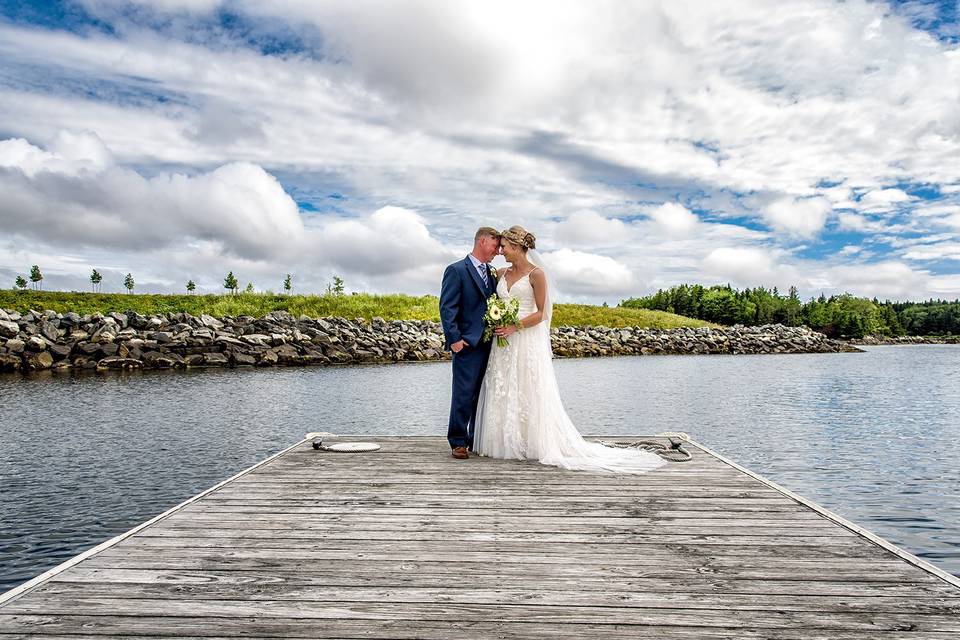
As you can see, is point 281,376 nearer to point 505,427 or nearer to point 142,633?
point 505,427

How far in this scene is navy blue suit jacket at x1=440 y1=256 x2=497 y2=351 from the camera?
7539 mm

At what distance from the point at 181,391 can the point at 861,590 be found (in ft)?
70.3

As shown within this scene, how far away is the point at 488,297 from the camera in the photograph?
7703 millimetres

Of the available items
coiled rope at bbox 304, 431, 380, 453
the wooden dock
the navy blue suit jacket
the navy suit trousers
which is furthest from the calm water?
the navy blue suit jacket

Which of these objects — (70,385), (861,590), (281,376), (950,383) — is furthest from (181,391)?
(950,383)

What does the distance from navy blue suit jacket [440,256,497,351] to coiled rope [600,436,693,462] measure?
2.60 m

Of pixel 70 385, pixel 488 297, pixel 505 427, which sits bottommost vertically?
pixel 70 385

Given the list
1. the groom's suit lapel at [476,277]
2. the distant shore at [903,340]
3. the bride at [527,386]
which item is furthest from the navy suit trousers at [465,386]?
the distant shore at [903,340]

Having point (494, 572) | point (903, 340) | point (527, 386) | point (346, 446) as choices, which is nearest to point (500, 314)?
point (527, 386)

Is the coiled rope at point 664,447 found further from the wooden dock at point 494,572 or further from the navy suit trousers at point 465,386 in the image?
the navy suit trousers at point 465,386

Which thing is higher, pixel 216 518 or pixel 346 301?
pixel 346 301

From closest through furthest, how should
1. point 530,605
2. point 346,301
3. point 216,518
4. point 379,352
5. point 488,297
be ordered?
point 530,605 → point 216,518 → point 488,297 → point 379,352 → point 346,301

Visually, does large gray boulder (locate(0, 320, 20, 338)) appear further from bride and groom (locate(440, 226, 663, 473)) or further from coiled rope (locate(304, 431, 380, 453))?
bride and groom (locate(440, 226, 663, 473))

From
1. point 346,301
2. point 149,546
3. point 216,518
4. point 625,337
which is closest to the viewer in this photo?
point 149,546
